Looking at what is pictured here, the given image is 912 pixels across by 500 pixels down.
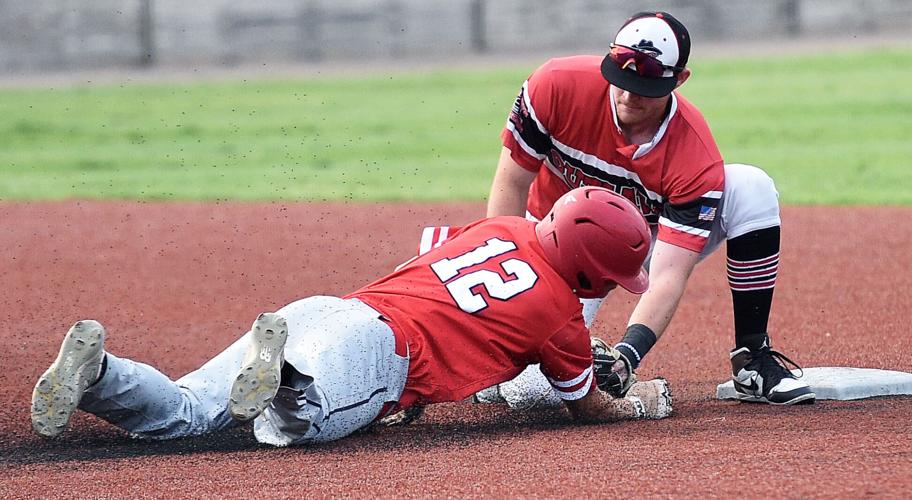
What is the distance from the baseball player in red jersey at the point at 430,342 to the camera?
3906 millimetres

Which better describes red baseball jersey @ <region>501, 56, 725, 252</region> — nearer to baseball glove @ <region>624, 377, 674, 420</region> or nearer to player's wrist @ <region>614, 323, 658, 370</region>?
player's wrist @ <region>614, 323, 658, 370</region>

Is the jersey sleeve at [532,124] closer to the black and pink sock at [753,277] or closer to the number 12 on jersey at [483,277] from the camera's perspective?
the black and pink sock at [753,277]

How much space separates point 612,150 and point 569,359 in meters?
1.14

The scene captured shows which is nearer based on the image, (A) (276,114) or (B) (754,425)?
(B) (754,425)

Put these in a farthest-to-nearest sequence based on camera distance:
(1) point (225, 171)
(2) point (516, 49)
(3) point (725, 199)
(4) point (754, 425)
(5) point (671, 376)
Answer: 1. (2) point (516, 49)
2. (1) point (225, 171)
3. (5) point (671, 376)
4. (3) point (725, 199)
5. (4) point (754, 425)

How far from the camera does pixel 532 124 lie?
16.6 ft

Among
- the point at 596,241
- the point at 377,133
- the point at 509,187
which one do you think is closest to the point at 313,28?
the point at 377,133

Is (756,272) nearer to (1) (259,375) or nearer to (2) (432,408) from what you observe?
(2) (432,408)

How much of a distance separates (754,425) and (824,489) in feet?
3.37

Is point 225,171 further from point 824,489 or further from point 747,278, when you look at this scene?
point 824,489

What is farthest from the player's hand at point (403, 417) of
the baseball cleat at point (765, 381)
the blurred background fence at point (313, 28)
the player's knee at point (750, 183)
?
the blurred background fence at point (313, 28)

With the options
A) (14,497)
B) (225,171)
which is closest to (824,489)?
(14,497)

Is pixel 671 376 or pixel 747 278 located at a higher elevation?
pixel 747 278

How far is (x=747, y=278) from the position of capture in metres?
4.89
